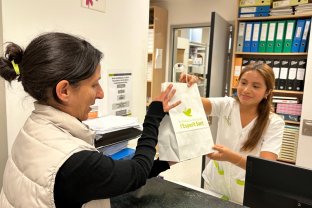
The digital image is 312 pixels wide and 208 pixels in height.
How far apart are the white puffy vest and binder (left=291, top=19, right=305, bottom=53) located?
2.84 meters

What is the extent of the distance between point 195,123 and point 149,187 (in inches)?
12.3

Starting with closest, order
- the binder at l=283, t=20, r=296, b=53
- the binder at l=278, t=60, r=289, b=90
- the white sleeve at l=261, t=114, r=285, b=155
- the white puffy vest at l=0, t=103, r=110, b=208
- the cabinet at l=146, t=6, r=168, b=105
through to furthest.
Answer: the white puffy vest at l=0, t=103, r=110, b=208 < the white sleeve at l=261, t=114, r=285, b=155 < the binder at l=283, t=20, r=296, b=53 < the binder at l=278, t=60, r=289, b=90 < the cabinet at l=146, t=6, r=168, b=105

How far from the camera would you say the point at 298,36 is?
2818 millimetres

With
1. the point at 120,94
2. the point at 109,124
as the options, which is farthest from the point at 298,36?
the point at 109,124

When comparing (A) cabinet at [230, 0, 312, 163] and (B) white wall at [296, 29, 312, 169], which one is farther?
(A) cabinet at [230, 0, 312, 163]

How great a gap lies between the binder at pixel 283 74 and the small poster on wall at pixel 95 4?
2356 mm

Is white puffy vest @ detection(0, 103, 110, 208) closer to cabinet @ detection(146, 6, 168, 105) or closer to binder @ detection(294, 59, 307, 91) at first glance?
binder @ detection(294, 59, 307, 91)

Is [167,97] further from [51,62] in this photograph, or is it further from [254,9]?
[254,9]

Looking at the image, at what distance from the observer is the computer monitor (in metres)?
0.65

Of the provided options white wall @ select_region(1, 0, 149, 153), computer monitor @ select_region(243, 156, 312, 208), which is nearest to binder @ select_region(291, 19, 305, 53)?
white wall @ select_region(1, 0, 149, 153)

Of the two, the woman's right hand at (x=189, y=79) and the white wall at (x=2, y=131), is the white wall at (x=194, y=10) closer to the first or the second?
the woman's right hand at (x=189, y=79)

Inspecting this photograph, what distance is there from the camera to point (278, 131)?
136cm

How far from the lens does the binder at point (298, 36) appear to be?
2781mm

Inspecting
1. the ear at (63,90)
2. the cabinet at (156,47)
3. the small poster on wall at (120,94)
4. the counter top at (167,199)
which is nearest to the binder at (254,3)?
the cabinet at (156,47)
